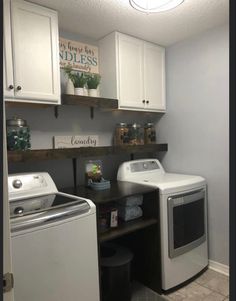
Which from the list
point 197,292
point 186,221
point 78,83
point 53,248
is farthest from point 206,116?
point 53,248

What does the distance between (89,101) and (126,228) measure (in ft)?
3.68

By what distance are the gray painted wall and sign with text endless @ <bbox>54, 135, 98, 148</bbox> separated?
0.94 m

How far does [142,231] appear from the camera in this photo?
2.16 meters

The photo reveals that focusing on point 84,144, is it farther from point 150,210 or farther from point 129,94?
point 150,210

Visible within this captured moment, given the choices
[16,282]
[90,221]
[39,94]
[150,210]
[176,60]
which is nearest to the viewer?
[16,282]

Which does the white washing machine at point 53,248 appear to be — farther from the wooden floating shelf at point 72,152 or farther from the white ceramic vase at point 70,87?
the white ceramic vase at point 70,87

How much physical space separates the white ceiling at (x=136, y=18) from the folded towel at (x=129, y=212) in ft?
5.26

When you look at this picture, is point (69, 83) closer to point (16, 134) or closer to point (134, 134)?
point (16, 134)

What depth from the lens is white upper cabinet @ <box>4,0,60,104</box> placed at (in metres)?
1.67

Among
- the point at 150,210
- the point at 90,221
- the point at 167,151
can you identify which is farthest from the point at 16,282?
the point at 167,151

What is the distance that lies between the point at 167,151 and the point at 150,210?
94 cm

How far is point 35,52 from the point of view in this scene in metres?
1.77

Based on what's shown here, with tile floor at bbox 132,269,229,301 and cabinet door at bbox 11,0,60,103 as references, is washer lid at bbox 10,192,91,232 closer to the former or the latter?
cabinet door at bbox 11,0,60,103

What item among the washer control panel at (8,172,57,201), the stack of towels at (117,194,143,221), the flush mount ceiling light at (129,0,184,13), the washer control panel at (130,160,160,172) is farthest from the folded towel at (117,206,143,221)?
the flush mount ceiling light at (129,0,184,13)
